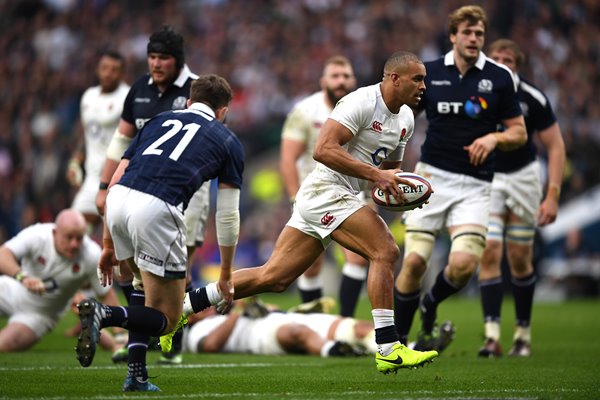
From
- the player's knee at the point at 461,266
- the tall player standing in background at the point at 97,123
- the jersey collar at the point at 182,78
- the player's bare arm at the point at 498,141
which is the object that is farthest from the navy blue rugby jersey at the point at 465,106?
the tall player standing in background at the point at 97,123

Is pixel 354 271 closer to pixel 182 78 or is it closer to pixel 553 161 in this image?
pixel 553 161

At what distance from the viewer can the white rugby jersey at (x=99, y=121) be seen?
11898mm

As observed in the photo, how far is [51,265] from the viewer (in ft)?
34.0

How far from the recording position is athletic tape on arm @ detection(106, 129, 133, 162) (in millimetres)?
9133

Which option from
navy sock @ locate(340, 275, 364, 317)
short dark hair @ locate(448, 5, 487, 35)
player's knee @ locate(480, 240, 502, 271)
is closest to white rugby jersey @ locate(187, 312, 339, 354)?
navy sock @ locate(340, 275, 364, 317)

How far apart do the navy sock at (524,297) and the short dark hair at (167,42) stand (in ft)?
13.3

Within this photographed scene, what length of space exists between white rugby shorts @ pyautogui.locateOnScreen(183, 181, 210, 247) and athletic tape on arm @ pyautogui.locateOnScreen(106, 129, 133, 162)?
0.75 metres

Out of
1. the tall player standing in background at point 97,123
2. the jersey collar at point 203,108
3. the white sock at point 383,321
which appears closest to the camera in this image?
the jersey collar at point 203,108

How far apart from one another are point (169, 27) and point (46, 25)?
1781 centimetres

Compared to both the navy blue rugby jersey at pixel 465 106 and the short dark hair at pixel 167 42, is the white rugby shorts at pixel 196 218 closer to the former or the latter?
the short dark hair at pixel 167 42

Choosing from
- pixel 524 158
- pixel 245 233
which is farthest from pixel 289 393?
pixel 245 233

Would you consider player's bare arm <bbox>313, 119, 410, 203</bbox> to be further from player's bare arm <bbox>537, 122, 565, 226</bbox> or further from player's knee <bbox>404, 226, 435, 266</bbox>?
player's bare arm <bbox>537, 122, 565, 226</bbox>

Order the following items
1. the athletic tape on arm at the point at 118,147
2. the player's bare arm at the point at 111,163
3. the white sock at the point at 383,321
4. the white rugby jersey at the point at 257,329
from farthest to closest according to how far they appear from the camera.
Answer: the white rugby jersey at the point at 257,329
the athletic tape on arm at the point at 118,147
the player's bare arm at the point at 111,163
the white sock at the point at 383,321

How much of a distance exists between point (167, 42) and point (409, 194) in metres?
2.78
